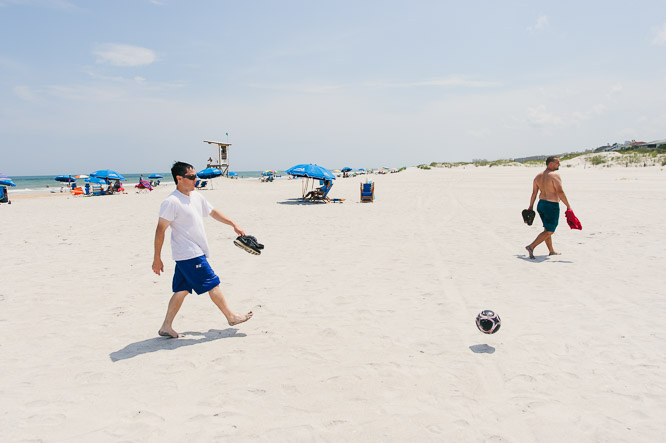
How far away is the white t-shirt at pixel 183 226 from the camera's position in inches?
141

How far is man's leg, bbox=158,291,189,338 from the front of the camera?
3877mm

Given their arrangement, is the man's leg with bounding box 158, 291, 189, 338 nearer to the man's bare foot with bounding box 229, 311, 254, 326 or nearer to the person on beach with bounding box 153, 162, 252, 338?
the person on beach with bounding box 153, 162, 252, 338

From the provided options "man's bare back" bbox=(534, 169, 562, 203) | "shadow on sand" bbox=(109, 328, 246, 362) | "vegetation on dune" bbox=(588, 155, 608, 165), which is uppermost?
"vegetation on dune" bbox=(588, 155, 608, 165)

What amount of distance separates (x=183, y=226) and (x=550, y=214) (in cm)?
625

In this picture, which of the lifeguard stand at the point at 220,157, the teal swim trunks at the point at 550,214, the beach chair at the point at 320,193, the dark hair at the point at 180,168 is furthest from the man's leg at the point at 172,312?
the lifeguard stand at the point at 220,157

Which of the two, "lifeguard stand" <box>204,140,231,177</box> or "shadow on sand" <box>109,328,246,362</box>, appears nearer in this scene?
"shadow on sand" <box>109,328,246,362</box>

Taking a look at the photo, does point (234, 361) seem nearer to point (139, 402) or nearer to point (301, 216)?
point (139, 402)

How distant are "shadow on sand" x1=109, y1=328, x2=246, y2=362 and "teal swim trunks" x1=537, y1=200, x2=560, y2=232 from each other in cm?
575

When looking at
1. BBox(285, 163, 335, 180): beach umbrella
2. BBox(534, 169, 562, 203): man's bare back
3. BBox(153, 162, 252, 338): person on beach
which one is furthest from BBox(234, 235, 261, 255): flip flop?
BBox(285, 163, 335, 180): beach umbrella

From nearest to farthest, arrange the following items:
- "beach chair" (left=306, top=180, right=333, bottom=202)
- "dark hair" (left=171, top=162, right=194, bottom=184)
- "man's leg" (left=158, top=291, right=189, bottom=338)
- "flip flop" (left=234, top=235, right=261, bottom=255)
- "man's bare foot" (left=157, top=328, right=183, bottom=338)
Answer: "dark hair" (left=171, top=162, right=194, bottom=184)
"man's leg" (left=158, top=291, right=189, bottom=338)
"man's bare foot" (left=157, top=328, right=183, bottom=338)
"flip flop" (left=234, top=235, right=261, bottom=255)
"beach chair" (left=306, top=180, right=333, bottom=202)

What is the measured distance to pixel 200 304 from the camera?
5145mm

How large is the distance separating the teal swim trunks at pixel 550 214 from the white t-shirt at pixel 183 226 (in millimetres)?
6040

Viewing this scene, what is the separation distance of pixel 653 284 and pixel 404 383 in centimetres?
458

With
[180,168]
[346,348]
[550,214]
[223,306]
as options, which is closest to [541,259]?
[550,214]
